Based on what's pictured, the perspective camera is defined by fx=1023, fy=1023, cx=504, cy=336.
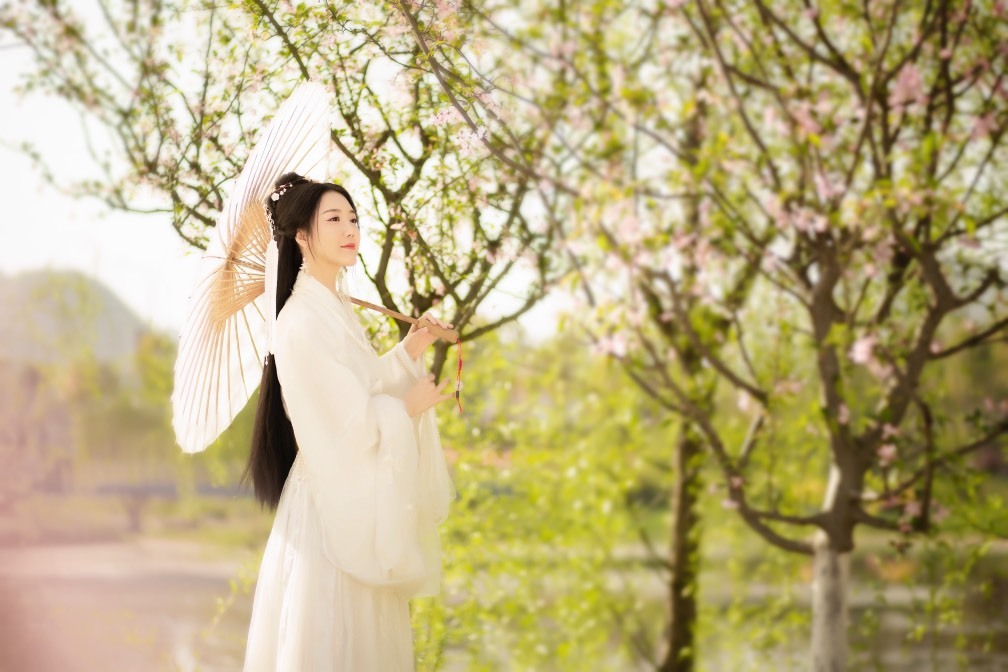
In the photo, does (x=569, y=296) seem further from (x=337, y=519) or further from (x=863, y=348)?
(x=337, y=519)

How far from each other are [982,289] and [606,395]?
181cm

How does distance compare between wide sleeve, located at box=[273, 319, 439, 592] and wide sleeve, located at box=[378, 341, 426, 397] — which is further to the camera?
wide sleeve, located at box=[378, 341, 426, 397]

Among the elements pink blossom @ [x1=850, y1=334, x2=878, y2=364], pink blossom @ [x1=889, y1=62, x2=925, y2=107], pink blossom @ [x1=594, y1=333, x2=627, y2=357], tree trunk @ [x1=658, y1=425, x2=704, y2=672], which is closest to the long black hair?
pink blossom @ [x1=594, y1=333, x2=627, y2=357]

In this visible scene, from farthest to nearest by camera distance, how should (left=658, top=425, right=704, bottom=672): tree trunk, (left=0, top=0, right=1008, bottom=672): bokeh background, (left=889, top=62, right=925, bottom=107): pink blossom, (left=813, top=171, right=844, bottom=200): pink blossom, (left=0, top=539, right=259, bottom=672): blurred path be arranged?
(left=658, top=425, right=704, bottom=672): tree trunk → (left=0, top=539, right=259, bottom=672): blurred path → (left=889, top=62, right=925, bottom=107): pink blossom → (left=813, top=171, right=844, bottom=200): pink blossom → (left=0, top=0, right=1008, bottom=672): bokeh background

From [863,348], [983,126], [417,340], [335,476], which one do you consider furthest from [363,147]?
[983,126]

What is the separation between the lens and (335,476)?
57.6 inches

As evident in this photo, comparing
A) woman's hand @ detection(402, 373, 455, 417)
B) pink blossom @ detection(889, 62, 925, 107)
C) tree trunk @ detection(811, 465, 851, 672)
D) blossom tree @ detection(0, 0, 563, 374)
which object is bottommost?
tree trunk @ detection(811, 465, 851, 672)

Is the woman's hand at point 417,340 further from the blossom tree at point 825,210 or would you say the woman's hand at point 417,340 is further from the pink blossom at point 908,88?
the pink blossom at point 908,88

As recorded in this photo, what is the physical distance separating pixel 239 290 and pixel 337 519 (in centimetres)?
44

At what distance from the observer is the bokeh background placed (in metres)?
1.89

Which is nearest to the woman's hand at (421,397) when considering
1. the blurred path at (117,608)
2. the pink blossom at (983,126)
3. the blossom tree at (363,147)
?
the blossom tree at (363,147)

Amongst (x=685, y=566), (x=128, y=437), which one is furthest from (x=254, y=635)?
(x=128, y=437)

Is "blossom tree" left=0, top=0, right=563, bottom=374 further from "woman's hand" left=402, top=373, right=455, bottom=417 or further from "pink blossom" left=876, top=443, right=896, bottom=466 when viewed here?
"pink blossom" left=876, top=443, right=896, bottom=466

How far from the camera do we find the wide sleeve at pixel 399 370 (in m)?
1.57
